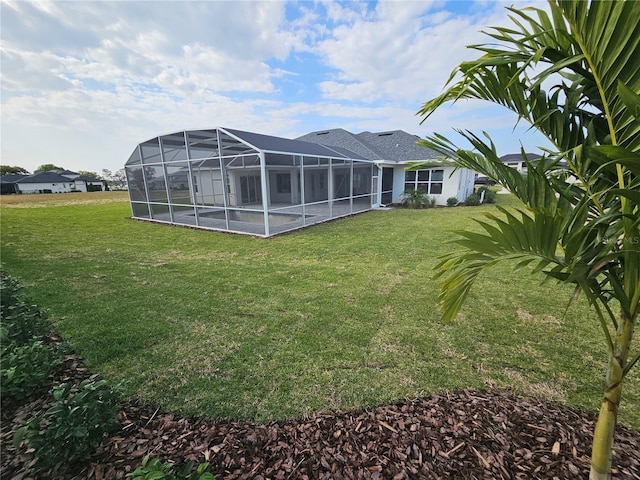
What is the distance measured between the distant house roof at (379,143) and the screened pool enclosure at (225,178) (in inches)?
91.9

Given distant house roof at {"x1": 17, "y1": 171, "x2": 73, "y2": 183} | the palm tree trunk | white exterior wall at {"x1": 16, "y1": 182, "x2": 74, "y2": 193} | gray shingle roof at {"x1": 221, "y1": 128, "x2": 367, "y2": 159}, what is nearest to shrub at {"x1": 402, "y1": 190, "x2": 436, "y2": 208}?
gray shingle roof at {"x1": 221, "y1": 128, "x2": 367, "y2": 159}

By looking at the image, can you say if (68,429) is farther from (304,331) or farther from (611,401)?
(611,401)

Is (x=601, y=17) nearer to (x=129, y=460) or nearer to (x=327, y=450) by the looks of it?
(x=327, y=450)

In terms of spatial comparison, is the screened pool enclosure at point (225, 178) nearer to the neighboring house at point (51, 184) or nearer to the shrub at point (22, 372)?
the shrub at point (22, 372)

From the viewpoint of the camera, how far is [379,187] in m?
15.1

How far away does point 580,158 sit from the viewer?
1288mm

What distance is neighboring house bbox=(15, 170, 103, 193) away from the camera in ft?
145

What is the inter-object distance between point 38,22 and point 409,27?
23.8 ft

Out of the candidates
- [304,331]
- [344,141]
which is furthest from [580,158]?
[344,141]

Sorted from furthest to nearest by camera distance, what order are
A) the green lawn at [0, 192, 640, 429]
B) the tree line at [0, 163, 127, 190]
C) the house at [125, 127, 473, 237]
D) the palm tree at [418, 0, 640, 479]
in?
the tree line at [0, 163, 127, 190] < the house at [125, 127, 473, 237] < the green lawn at [0, 192, 640, 429] < the palm tree at [418, 0, 640, 479]

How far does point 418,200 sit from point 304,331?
13.1 meters

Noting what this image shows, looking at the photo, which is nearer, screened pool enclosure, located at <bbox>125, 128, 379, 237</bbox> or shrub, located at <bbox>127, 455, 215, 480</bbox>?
shrub, located at <bbox>127, 455, 215, 480</bbox>

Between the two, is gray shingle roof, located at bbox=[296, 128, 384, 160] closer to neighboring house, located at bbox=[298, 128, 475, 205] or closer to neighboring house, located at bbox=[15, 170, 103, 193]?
neighboring house, located at bbox=[298, 128, 475, 205]

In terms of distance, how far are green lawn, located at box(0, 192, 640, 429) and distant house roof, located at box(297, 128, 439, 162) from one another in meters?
11.0
